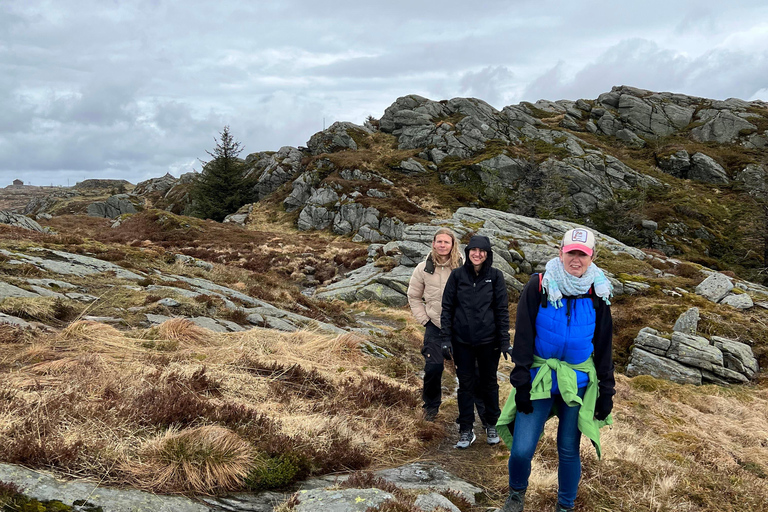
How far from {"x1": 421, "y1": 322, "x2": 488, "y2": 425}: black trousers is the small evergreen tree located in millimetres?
55324

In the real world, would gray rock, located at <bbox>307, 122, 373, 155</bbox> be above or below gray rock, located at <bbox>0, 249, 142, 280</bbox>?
above

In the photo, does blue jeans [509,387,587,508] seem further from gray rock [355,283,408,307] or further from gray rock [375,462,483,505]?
gray rock [355,283,408,307]

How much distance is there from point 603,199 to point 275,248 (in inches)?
1524

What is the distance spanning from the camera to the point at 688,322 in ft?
49.8

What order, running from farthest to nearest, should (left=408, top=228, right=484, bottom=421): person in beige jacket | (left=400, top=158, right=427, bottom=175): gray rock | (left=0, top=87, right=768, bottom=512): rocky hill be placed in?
(left=400, top=158, right=427, bottom=175): gray rock
(left=408, top=228, right=484, bottom=421): person in beige jacket
(left=0, top=87, right=768, bottom=512): rocky hill

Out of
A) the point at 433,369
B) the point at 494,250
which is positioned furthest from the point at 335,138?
the point at 433,369

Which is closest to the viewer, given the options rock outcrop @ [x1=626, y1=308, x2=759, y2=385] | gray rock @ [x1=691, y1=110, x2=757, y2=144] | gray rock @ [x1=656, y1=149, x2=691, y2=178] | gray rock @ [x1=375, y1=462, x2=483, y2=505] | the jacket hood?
gray rock @ [x1=375, y1=462, x2=483, y2=505]

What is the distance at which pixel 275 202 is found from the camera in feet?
186

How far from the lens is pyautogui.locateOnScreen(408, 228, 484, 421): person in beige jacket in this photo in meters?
6.70

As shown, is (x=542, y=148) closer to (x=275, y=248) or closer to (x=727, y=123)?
(x=727, y=123)

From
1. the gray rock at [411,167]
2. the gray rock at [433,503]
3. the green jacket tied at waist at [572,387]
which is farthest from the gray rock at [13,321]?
the gray rock at [411,167]

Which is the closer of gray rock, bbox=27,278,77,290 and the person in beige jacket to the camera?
the person in beige jacket

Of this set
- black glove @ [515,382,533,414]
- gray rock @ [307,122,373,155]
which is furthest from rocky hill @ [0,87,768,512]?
gray rock @ [307,122,373,155]

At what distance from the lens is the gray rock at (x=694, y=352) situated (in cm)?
1293
